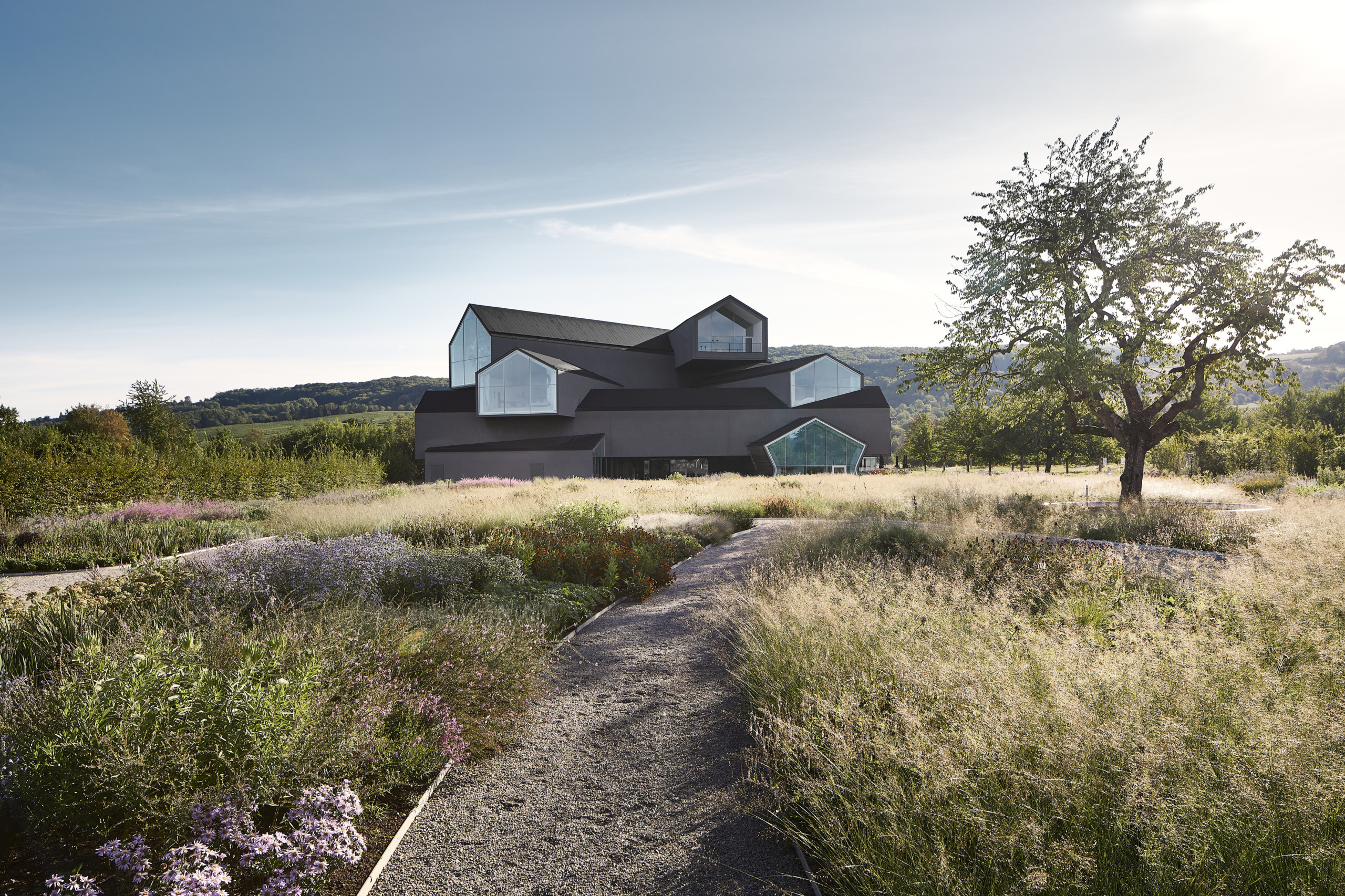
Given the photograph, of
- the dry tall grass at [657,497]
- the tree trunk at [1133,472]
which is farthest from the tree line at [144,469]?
the tree trunk at [1133,472]

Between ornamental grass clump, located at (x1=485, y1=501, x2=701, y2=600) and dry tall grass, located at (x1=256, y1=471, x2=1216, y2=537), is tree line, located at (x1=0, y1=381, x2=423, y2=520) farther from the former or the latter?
ornamental grass clump, located at (x1=485, y1=501, x2=701, y2=600)

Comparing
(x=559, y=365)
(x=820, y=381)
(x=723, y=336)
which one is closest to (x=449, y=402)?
(x=559, y=365)

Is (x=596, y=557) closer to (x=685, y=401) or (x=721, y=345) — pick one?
(x=685, y=401)

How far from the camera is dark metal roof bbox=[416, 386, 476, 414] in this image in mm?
38406

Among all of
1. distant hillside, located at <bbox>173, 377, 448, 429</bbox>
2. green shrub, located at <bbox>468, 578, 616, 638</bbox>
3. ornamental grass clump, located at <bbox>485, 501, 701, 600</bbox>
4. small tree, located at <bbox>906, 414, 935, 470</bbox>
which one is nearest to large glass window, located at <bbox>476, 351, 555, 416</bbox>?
ornamental grass clump, located at <bbox>485, 501, 701, 600</bbox>

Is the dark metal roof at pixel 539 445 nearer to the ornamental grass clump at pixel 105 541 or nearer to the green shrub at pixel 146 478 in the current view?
the green shrub at pixel 146 478

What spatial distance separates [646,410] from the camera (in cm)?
3747

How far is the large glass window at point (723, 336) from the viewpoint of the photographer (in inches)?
1697

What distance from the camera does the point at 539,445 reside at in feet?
115

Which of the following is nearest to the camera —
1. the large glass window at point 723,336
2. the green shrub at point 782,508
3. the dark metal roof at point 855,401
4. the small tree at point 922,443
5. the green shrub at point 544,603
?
the green shrub at point 544,603

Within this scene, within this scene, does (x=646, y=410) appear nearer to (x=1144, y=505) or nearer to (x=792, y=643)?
(x=1144, y=505)

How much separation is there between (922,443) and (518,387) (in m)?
42.0

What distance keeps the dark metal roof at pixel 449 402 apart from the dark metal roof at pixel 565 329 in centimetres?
411

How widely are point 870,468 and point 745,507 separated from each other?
80.6 feet
